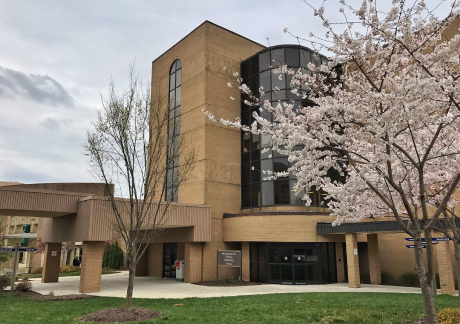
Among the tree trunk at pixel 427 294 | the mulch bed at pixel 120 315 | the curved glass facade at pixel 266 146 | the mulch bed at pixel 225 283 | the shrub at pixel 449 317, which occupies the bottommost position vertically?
the mulch bed at pixel 225 283

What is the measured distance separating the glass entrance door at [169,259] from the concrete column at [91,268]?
357 inches

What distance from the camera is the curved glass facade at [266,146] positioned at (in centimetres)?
2530

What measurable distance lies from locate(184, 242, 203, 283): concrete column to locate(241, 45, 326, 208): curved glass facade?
4782 millimetres

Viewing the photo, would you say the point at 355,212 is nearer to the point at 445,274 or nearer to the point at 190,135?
the point at 445,274

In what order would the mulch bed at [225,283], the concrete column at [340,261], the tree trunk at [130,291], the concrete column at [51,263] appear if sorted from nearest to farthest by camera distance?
the tree trunk at [130,291] < the mulch bed at [225,283] < the concrete column at [340,261] < the concrete column at [51,263]

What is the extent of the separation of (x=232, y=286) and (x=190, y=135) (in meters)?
11.0

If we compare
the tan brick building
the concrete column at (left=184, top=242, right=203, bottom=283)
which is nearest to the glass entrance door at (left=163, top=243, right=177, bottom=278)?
the tan brick building

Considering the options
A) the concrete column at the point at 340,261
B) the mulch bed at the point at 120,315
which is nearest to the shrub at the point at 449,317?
the mulch bed at the point at 120,315

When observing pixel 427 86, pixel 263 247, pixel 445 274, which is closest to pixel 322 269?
pixel 263 247

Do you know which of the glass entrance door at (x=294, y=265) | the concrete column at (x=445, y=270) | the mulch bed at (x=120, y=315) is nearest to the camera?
the mulch bed at (x=120, y=315)

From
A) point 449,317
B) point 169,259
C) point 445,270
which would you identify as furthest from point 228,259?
point 449,317

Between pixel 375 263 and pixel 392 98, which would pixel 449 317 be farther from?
pixel 375 263

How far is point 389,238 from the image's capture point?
2572cm

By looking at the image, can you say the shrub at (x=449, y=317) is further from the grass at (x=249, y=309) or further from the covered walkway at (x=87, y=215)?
the covered walkway at (x=87, y=215)
